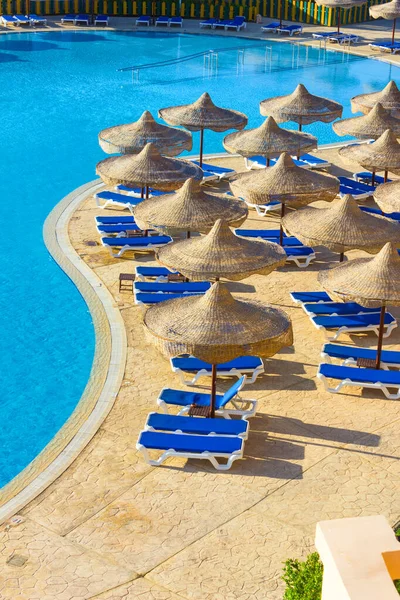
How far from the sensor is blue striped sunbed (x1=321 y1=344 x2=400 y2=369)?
513 inches

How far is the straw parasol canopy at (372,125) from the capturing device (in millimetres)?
20359

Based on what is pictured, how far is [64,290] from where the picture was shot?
631 inches

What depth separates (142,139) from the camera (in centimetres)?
1889

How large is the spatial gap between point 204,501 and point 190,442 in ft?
2.63

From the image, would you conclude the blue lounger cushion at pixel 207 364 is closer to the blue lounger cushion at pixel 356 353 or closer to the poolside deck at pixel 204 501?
the poolside deck at pixel 204 501

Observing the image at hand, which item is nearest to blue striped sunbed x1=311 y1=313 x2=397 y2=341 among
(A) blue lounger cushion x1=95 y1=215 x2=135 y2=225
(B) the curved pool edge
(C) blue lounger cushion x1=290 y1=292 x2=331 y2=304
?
(C) blue lounger cushion x1=290 y1=292 x2=331 y2=304

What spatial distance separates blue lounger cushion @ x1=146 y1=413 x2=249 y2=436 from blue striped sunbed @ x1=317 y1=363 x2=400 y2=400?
180 cm

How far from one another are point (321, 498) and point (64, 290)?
7174mm

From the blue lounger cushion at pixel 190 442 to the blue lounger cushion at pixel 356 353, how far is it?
9.16ft

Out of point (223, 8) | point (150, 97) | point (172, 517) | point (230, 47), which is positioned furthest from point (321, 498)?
point (223, 8)

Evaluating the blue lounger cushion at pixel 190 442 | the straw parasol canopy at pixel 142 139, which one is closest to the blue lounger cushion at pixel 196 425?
the blue lounger cushion at pixel 190 442

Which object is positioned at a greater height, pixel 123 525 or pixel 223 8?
pixel 223 8

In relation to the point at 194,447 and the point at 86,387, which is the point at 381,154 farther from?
the point at 194,447

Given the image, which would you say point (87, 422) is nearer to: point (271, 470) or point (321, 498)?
point (271, 470)
